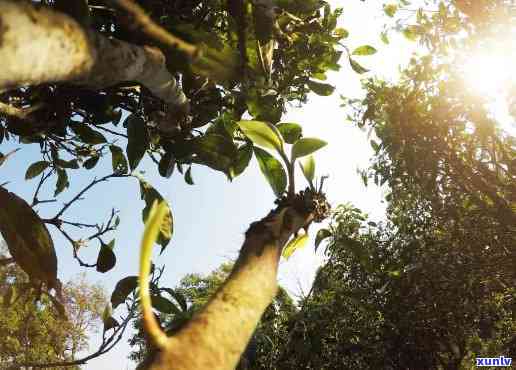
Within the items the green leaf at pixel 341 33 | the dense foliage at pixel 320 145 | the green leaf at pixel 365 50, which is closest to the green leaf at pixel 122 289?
the dense foliage at pixel 320 145

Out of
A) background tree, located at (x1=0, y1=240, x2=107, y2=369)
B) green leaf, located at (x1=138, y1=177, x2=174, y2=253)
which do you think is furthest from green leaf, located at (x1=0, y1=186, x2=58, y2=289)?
background tree, located at (x1=0, y1=240, x2=107, y2=369)

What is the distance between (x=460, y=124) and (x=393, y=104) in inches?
64.9

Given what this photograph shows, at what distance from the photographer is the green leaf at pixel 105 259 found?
1870 millimetres

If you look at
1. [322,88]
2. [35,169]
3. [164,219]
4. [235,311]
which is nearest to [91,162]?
[35,169]

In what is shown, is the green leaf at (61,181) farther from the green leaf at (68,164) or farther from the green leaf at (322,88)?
the green leaf at (322,88)

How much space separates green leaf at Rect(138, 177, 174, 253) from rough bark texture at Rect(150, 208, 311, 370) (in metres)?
0.97

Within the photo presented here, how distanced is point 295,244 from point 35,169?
249cm

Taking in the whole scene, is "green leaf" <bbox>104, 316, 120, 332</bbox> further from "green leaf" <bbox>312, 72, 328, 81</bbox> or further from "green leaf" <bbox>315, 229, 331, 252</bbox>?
"green leaf" <bbox>312, 72, 328, 81</bbox>

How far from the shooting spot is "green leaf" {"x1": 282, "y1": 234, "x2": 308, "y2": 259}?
0.95 metres

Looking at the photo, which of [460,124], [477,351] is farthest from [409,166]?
[477,351]

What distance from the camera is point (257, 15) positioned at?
4.50 feet

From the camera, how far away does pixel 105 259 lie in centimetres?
187

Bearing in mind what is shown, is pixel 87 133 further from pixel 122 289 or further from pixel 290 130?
pixel 290 130

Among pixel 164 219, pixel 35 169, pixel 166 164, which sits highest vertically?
pixel 35 169
